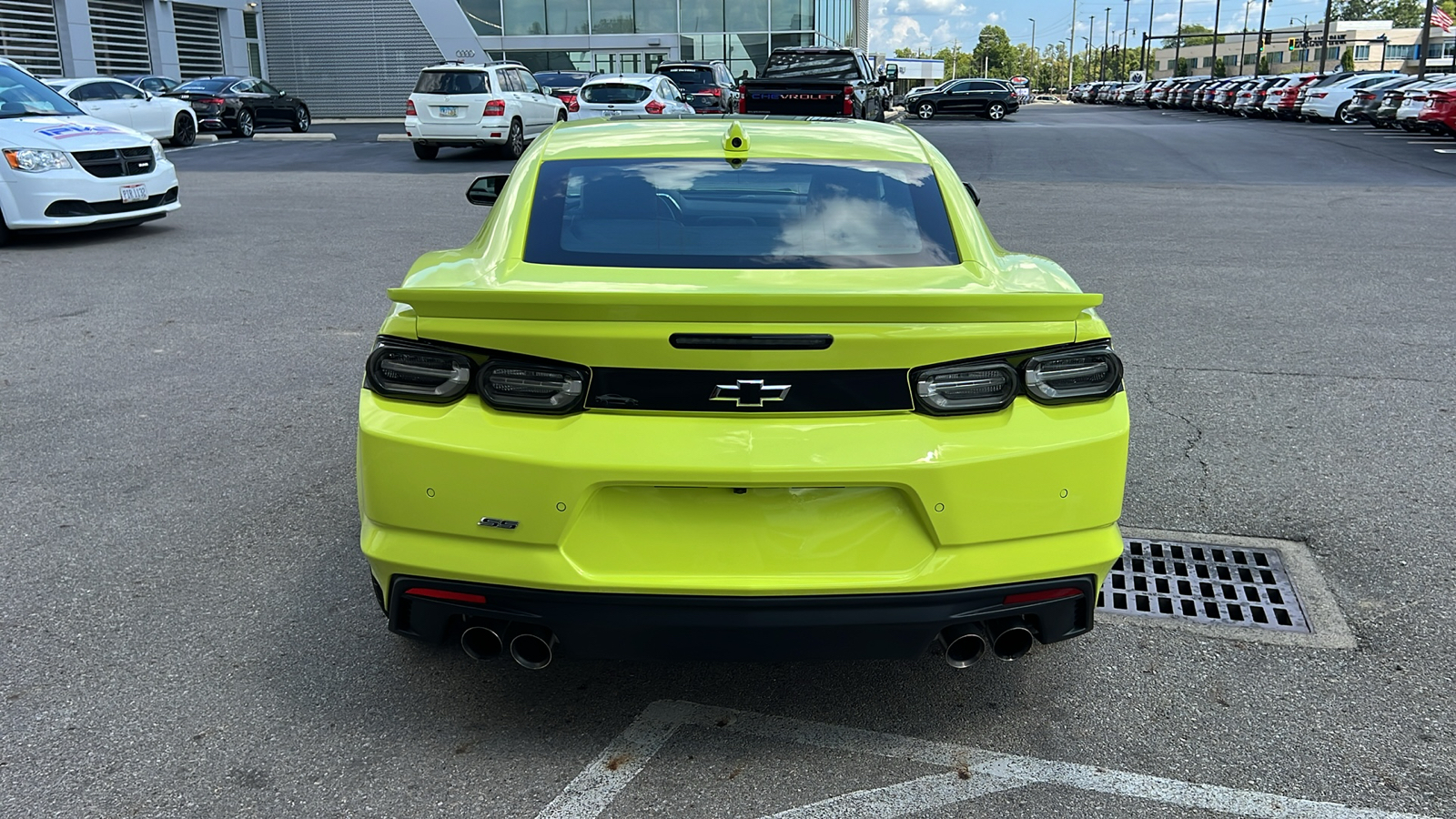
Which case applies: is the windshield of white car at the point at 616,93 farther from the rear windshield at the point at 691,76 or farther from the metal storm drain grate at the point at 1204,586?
the metal storm drain grate at the point at 1204,586

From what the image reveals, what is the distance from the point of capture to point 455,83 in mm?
22516

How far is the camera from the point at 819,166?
3.86 metres

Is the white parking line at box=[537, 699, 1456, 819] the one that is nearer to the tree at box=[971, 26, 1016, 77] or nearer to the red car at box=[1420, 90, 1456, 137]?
the red car at box=[1420, 90, 1456, 137]

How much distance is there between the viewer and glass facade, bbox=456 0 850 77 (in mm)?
48469

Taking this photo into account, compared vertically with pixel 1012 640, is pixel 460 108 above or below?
above

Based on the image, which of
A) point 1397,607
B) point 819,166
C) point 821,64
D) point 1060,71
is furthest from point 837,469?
point 1060,71

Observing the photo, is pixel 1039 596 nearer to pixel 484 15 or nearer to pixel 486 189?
pixel 486 189

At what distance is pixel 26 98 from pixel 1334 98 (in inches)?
1561

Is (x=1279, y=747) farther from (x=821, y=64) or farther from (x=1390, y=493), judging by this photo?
(x=821, y=64)

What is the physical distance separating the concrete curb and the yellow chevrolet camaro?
3004 cm

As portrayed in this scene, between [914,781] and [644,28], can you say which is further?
[644,28]

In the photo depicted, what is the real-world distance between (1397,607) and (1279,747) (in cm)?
113

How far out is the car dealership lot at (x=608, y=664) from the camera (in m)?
3.00

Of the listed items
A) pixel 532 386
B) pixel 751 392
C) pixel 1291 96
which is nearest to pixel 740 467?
pixel 751 392
